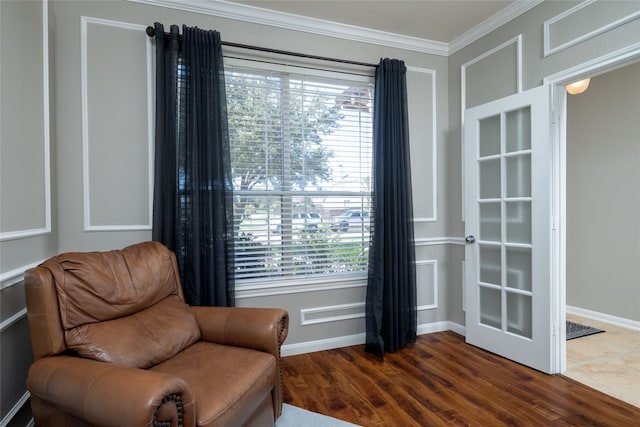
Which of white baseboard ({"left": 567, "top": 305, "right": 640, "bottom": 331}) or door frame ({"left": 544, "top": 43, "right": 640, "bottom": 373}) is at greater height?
door frame ({"left": 544, "top": 43, "right": 640, "bottom": 373})

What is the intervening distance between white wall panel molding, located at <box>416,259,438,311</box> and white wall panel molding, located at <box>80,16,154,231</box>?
237 centimetres

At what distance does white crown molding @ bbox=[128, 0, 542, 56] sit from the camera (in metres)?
2.61

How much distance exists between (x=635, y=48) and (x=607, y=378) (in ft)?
6.92

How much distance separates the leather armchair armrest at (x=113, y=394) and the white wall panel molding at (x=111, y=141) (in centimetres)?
125

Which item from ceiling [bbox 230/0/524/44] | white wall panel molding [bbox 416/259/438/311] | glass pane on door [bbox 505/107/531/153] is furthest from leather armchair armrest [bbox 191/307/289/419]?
ceiling [bbox 230/0/524/44]

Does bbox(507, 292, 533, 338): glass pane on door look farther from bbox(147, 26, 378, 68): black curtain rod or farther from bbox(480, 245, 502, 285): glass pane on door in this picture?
bbox(147, 26, 378, 68): black curtain rod

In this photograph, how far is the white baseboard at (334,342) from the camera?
2895mm

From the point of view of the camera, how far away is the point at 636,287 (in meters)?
3.34

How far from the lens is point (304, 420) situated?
198 cm

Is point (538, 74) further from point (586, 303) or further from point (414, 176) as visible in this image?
point (586, 303)

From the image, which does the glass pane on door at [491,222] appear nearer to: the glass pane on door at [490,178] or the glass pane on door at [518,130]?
the glass pane on door at [490,178]

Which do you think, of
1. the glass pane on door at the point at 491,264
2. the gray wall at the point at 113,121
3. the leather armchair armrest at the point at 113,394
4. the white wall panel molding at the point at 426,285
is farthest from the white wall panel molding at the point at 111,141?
the glass pane on door at the point at 491,264

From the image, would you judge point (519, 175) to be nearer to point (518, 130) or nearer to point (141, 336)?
point (518, 130)

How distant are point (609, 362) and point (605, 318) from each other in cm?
117
